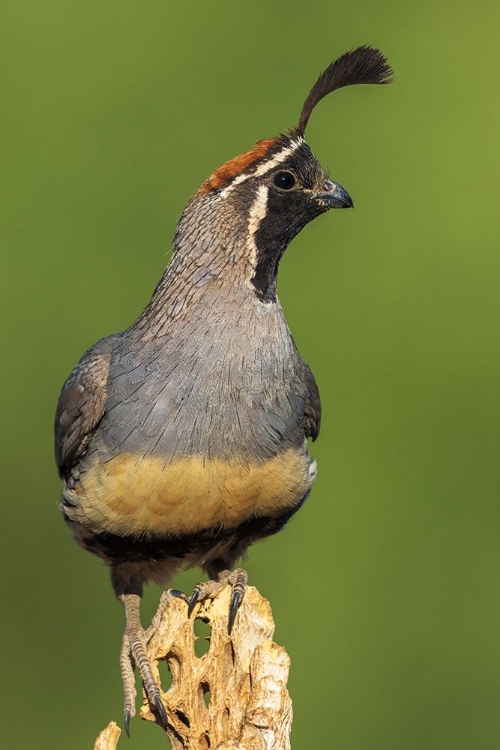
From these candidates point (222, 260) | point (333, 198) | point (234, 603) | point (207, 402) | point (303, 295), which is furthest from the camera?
point (303, 295)

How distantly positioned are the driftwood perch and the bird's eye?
1.48 m

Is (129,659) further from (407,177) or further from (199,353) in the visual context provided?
(407,177)

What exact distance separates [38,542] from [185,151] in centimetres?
241

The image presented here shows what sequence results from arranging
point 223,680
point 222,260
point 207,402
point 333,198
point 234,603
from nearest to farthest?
point 223,680, point 234,603, point 207,402, point 222,260, point 333,198

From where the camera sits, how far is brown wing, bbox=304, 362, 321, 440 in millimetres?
5160

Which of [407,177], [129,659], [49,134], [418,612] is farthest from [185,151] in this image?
[129,659]

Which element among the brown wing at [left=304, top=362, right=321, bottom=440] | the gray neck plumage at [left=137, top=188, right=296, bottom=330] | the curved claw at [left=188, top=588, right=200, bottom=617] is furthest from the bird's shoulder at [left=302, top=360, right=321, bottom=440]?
the curved claw at [left=188, top=588, right=200, bottom=617]

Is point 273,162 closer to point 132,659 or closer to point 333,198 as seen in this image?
point 333,198

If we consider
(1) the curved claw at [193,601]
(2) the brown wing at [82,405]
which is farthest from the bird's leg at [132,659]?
(2) the brown wing at [82,405]

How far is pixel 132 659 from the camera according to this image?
5.04m

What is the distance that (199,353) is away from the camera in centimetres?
477

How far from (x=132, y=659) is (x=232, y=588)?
1.90ft

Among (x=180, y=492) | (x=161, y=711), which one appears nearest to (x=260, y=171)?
(x=180, y=492)

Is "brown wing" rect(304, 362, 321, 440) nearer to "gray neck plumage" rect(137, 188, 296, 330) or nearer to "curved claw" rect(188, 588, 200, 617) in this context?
"gray neck plumage" rect(137, 188, 296, 330)
